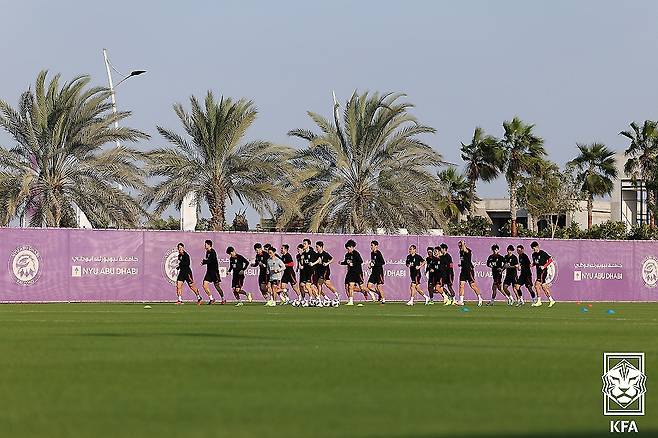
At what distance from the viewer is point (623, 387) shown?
1041 centimetres

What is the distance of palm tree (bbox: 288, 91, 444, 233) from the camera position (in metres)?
52.6

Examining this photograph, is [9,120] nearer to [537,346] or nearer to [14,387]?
[537,346]

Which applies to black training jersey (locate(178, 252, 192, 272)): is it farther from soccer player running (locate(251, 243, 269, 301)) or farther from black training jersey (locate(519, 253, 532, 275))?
black training jersey (locate(519, 253, 532, 275))

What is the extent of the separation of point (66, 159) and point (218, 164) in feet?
19.7

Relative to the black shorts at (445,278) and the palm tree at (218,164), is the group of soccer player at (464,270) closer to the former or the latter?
the black shorts at (445,278)

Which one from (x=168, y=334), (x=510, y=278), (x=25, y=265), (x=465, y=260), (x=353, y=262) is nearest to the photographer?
(x=168, y=334)

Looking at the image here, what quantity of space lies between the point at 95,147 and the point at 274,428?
41856 mm

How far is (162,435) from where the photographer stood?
792cm

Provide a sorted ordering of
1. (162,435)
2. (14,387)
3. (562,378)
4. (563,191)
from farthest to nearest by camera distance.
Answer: (563,191) < (562,378) < (14,387) < (162,435)

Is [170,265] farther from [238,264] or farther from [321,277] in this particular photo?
[321,277]

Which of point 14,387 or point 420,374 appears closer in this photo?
point 14,387

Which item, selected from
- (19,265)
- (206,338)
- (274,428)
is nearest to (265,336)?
(206,338)

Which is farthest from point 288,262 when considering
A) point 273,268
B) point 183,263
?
point 183,263

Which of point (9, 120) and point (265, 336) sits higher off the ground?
point (9, 120)
